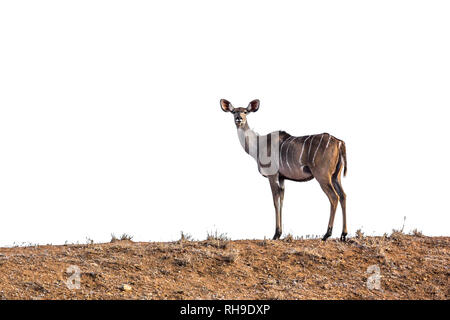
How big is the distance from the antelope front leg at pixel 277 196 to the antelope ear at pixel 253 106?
2.55 meters

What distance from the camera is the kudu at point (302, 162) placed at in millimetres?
16547

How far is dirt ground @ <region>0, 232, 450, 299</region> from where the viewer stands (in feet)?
43.2

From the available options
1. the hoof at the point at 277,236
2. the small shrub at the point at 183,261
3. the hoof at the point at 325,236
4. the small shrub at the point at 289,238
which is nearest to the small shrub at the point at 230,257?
the small shrub at the point at 183,261

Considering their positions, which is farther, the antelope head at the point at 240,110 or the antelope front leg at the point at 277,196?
the antelope head at the point at 240,110

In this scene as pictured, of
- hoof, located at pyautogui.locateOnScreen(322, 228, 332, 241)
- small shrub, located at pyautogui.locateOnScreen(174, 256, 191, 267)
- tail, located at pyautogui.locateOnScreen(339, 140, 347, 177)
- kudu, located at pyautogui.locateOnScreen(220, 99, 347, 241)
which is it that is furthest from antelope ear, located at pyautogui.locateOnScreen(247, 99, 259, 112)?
small shrub, located at pyautogui.locateOnScreen(174, 256, 191, 267)

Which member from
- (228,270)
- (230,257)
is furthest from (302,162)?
(228,270)

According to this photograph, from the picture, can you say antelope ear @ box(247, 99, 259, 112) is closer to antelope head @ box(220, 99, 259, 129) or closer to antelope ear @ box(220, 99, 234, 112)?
antelope head @ box(220, 99, 259, 129)

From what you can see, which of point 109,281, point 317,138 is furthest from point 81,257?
point 317,138

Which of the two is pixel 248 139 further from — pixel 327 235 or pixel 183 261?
pixel 183 261

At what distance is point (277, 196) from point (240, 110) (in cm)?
321

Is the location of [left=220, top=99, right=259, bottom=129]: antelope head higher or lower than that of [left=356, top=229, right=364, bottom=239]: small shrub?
higher

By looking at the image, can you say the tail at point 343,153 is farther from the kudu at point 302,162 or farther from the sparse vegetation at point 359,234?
the sparse vegetation at point 359,234
